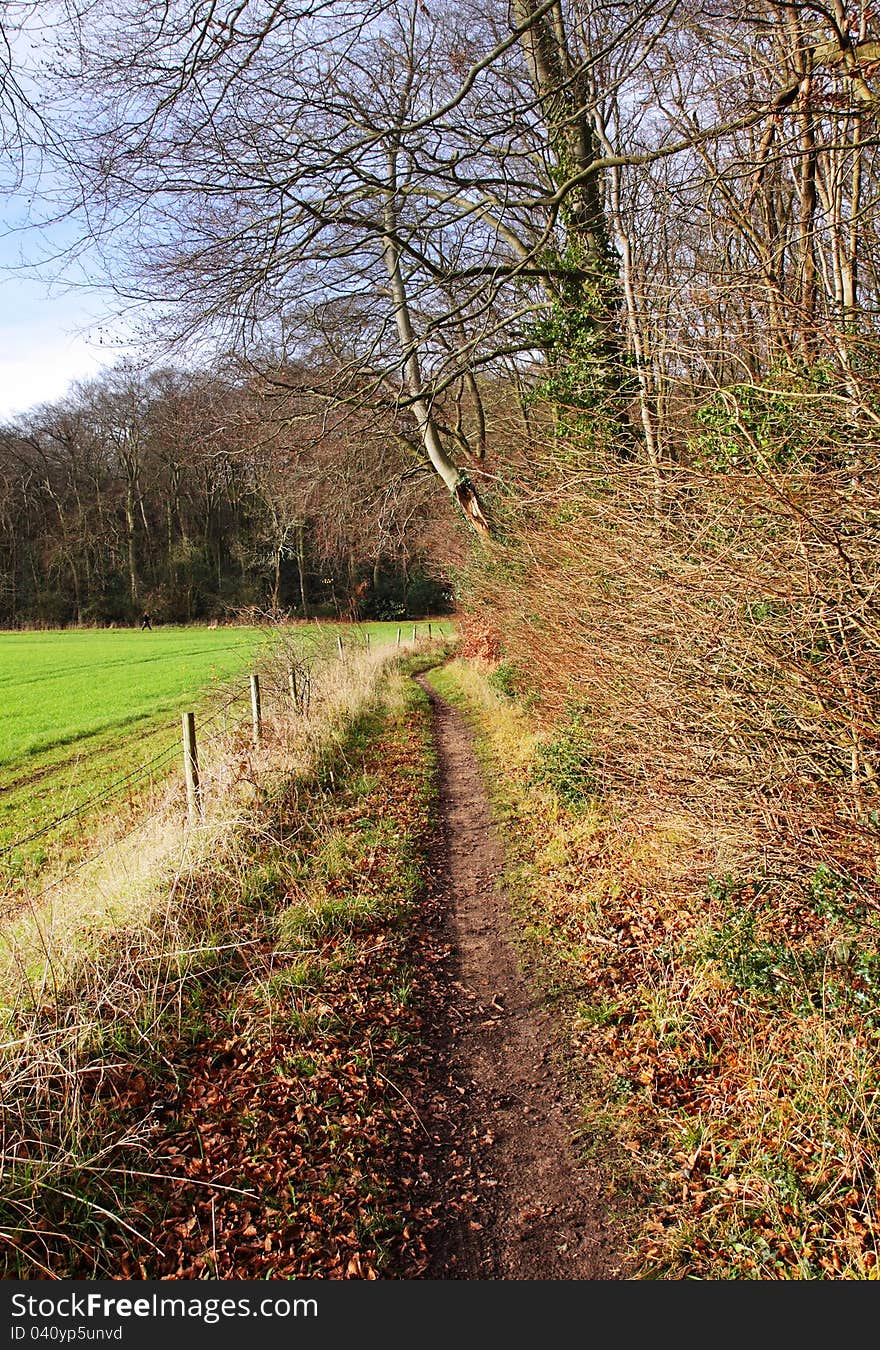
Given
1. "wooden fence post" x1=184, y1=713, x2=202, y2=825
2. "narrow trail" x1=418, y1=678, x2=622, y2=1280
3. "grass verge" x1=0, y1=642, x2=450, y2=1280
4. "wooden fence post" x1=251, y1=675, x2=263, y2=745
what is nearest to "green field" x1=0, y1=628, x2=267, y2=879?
"wooden fence post" x1=184, y1=713, x2=202, y2=825

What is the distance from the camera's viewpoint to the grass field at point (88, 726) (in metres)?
9.56

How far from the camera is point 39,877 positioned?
7.61m

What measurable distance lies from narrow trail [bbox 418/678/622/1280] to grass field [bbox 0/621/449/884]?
3124 millimetres

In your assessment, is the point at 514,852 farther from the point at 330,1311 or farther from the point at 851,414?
the point at 851,414

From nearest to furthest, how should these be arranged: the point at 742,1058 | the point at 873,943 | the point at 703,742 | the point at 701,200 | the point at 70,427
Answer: the point at 873,943 → the point at 742,1058 → the point at 703,742 → the point at 701,200 → the point at 70,427

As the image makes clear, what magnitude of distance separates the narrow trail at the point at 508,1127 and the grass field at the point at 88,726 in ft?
10.2

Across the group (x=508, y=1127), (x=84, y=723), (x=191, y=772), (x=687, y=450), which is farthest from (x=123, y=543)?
(x=508, y=1127)

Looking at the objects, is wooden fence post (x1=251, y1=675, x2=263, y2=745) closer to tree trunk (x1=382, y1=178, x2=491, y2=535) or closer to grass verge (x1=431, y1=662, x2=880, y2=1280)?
grass verge (x1=431, y1=662, x2=880, y2=1280)

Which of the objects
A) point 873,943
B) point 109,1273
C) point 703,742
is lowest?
point 109,1273

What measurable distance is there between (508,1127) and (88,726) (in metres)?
15.8

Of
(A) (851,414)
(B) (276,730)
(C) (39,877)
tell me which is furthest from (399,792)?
(A) (851,414)

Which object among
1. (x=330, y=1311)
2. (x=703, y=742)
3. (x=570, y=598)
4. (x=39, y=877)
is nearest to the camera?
(x=330, y=1311)

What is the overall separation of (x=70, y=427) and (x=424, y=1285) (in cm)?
6103

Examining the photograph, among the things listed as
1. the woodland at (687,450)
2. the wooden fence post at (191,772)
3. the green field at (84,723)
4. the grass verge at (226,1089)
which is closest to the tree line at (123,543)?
the green field at (84,723)
